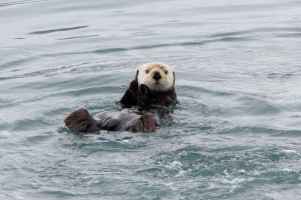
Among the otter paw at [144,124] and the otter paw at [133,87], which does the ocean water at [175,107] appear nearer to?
the otter paw at [144,124]

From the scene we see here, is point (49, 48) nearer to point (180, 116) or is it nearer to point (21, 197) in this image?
point (180, 116)

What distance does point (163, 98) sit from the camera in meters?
7.68

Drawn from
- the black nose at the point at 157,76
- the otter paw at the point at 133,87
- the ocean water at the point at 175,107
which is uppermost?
the black nose at the point at 157,76

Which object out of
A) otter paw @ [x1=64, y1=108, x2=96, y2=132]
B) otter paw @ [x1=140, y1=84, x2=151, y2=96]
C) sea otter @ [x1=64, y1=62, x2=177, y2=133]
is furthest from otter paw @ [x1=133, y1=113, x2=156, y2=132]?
otter paw @ [x1=140, y1=84, x2=151, y2=96]

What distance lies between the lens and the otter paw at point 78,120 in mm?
6243

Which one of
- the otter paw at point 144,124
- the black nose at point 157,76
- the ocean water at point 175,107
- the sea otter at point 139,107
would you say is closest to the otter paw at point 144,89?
the sea otter at point 139,107

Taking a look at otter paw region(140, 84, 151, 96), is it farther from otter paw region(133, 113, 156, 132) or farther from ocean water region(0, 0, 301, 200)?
otter paw region(133, 113, 156, 132)

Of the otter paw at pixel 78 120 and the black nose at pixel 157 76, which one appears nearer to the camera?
the otter paw at pixel 78 120

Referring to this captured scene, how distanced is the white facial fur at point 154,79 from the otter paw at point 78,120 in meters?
1.63

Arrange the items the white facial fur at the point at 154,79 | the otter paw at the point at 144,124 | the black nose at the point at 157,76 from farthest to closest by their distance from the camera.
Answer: the white facial fur at the point at 154,79 < the black nose at the point at 157,76 < the otter paw at the point at 144,124

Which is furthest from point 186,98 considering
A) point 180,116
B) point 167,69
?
point 180,116

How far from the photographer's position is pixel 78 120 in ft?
20.5

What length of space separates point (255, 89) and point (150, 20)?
608cm

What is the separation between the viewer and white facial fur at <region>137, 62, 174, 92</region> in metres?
7.73
